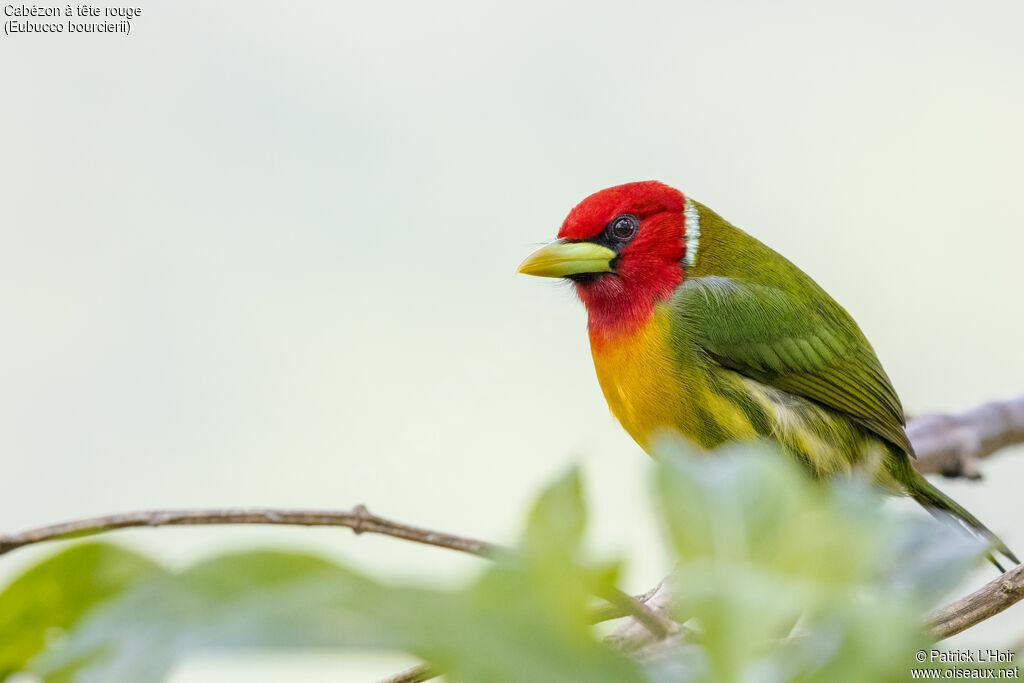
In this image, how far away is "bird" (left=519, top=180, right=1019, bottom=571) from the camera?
5.70 ft

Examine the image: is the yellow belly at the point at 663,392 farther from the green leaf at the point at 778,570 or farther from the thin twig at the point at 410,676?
the green leaf at the point at 778,570

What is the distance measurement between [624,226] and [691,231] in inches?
5.2

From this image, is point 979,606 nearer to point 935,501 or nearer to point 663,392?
point 663,392

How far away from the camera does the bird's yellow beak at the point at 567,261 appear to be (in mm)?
1881

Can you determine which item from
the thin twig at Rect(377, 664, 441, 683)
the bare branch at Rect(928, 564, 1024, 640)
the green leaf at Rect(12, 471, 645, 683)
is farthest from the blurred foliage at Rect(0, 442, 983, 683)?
the bare branch at Rect(928, 564, 1024, 640)

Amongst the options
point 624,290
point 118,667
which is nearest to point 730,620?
point 118,667

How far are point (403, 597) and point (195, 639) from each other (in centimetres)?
5

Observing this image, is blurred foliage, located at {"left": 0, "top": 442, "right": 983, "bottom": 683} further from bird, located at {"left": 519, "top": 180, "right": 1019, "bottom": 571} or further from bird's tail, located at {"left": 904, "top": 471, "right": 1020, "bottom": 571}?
bird's tail, located at {"left": 904, "top": 471, "right": 1020, "bottom": 571}

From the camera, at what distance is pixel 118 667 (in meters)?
0.27

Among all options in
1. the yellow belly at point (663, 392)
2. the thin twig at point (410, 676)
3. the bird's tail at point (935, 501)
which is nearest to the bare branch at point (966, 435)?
the bird's tail at point (935, 501)

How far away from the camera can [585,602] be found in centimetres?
30

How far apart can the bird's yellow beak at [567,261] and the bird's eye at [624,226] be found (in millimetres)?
49

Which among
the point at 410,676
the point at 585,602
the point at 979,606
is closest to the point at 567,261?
the point at 979,606

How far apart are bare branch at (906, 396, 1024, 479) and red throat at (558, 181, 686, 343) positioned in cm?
67
